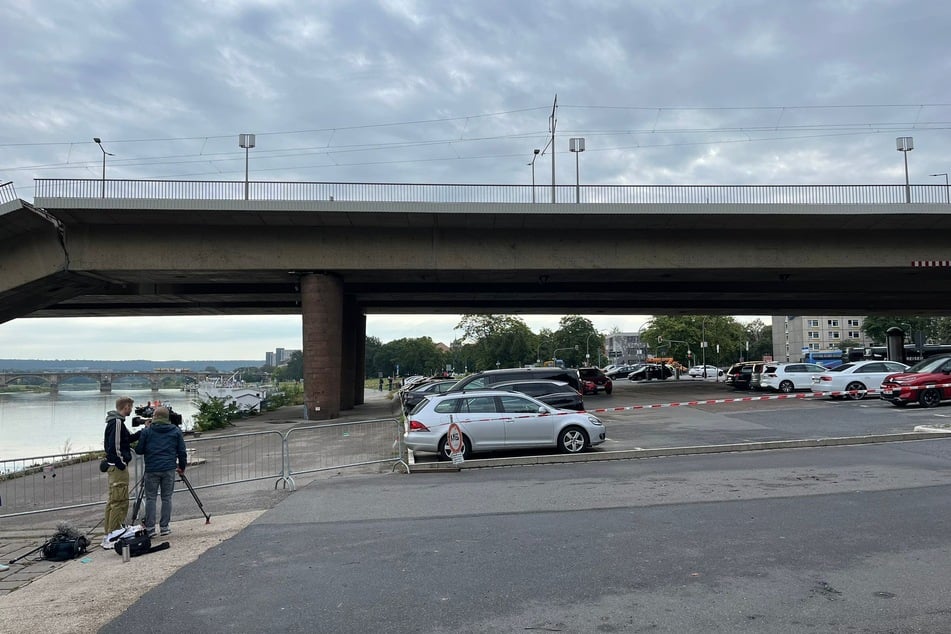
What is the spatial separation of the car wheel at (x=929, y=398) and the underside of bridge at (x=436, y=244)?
25.3 feet

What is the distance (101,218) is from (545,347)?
79.4 meters

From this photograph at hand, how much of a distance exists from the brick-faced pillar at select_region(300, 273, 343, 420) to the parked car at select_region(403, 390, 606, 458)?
583 inches

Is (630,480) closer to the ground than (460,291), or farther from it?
closer to the ground

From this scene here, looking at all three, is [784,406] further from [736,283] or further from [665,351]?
[665,351]

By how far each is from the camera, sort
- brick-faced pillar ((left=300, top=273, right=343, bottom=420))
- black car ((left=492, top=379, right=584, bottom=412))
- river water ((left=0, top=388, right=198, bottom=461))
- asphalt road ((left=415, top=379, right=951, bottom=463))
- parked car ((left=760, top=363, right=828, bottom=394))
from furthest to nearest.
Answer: parked car ((left=760, top=363, right=828, bottom=394))
brick-faced pillar ((left=300, top=273, right=343, bottom=420))
river water ((left=0, top=388, right=198, bottom=461))
black car ((left=492, top=379, right=584, bottom=412))
asphalt road ((left=415, top=379, right=951, bottom=463))

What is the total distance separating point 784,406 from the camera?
26.4 meters

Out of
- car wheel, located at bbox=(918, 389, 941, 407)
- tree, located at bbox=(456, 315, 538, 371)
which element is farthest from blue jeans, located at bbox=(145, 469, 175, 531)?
tree, located at bbox=(456, 315, 538, 371)

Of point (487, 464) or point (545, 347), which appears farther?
point (545, 347)

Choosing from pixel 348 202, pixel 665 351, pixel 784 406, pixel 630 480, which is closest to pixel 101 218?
pixel 348 202

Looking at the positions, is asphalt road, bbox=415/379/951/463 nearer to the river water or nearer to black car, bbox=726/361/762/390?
black car, bbox=726/361/762/390

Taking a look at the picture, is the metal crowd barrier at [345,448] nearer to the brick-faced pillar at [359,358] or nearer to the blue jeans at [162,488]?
the blue jeans at [162,488]

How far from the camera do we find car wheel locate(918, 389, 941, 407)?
23391 millimetres

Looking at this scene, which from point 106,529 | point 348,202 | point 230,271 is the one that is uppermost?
point 348,202

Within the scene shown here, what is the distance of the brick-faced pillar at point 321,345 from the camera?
96.9 ft
